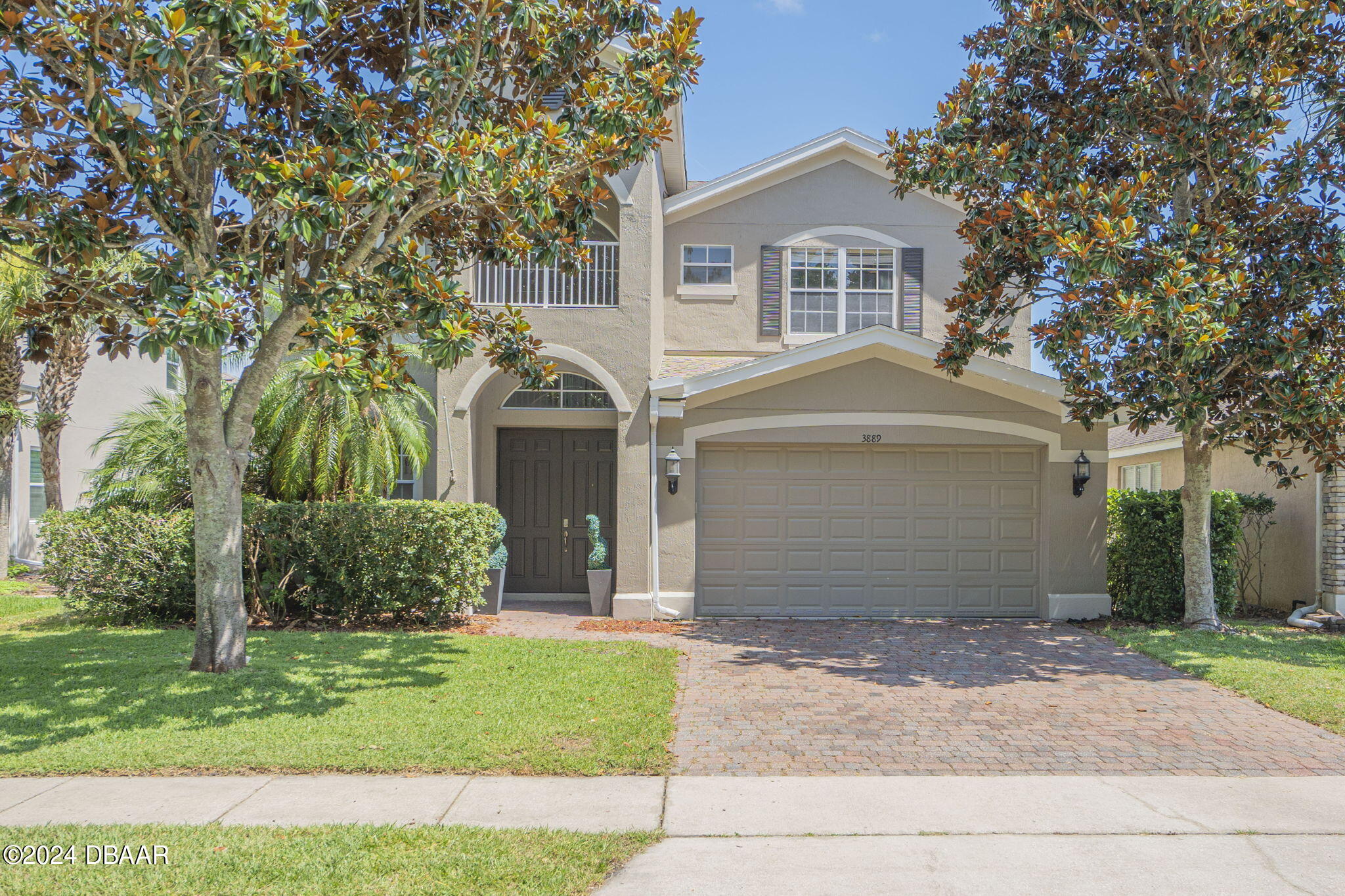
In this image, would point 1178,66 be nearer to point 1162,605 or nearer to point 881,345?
point 881,345

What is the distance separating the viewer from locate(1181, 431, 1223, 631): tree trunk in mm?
10812

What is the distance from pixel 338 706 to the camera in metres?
7.09

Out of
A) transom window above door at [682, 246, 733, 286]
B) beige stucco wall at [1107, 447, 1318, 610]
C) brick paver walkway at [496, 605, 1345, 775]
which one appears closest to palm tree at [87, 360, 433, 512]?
brick paver walkway at [496, 605, 1345, 775]

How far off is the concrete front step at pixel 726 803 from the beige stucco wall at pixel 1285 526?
8.22 m

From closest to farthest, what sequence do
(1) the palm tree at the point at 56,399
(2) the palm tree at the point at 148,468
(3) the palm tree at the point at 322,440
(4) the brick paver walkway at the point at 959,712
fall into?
1. (4) the brick paver walkway at the point at 959,712
2. (3) the palm tree at the point at 322,440
3. (2) the palm tree at the point at 148,468
4. (1) the palm tree at the point at 56,399

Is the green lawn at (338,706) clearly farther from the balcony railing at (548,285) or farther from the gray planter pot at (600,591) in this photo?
the balcony railing at (548,285)

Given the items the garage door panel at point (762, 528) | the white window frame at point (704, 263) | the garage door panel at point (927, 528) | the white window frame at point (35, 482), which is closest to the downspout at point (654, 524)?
the garage door panel at point (762, 528)

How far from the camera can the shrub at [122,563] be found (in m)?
10.3

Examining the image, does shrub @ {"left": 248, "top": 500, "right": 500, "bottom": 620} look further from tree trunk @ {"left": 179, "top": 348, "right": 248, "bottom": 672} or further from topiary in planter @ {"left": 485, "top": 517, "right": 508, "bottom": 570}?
tree trunk @ {"left": 179, "top": 348, "right": 248, "bottom": 672}

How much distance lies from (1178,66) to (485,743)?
9.59 meters

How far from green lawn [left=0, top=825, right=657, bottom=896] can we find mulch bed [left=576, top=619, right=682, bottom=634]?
6.12 metres

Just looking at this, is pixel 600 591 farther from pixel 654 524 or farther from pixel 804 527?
pixel 804 527

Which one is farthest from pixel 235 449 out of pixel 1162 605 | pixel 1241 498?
pixel 1241 498

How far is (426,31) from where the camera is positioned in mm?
8336
